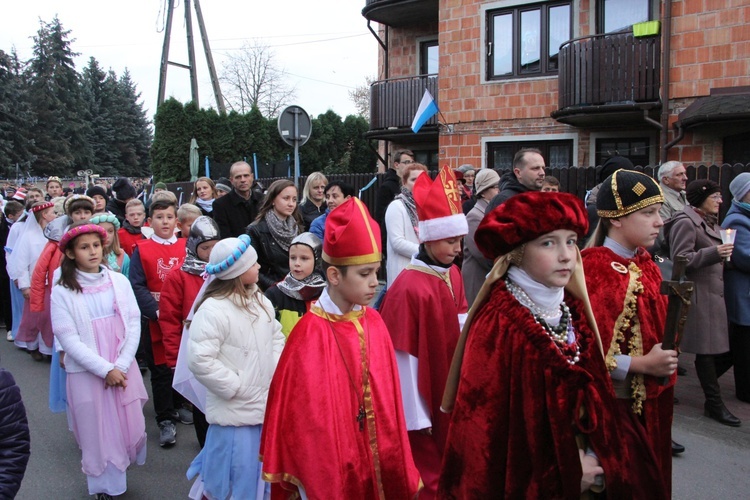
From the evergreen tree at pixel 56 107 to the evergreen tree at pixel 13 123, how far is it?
1.05 m

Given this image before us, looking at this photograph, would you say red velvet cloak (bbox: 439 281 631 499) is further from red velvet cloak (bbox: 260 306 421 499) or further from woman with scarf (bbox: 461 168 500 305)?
woman with scarf (bbox: 461 168 500 305)

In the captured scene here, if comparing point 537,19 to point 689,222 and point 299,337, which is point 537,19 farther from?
point 299,337

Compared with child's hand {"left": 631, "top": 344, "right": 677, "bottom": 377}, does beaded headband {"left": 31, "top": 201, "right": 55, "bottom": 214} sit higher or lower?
higher

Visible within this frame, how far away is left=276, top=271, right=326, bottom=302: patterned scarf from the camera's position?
446cm

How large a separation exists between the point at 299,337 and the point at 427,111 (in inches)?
472

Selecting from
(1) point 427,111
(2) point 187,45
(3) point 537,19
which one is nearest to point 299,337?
(1) point 427,111

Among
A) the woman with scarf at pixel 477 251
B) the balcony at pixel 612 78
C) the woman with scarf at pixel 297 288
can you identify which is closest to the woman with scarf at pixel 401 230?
the woman with scarf at pixel 477 251

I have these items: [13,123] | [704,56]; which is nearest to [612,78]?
[704,56]

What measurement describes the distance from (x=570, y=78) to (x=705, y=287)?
10011 millimetres

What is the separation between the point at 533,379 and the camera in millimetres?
2453

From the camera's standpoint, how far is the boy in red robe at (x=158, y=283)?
5699 millimetres

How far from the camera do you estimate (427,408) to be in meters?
3.96

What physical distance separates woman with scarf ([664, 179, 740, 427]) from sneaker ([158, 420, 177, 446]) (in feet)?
14.7

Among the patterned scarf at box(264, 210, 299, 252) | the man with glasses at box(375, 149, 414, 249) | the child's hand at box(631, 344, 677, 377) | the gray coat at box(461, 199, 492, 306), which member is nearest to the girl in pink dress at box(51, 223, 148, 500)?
the patterned scarf at box(264, 210, 299, 252)
